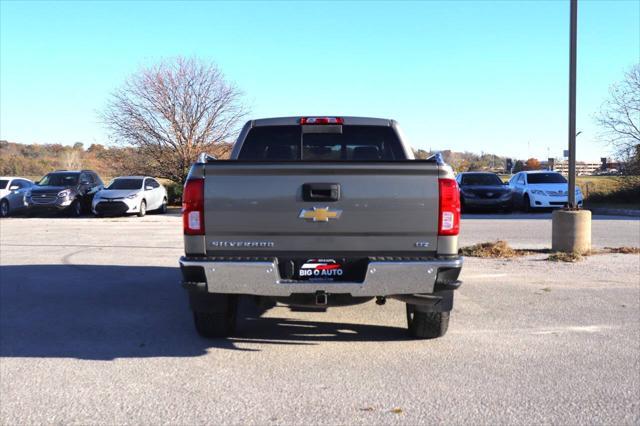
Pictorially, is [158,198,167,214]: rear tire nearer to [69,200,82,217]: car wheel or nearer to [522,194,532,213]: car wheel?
[69,200,82,217]: car wheel

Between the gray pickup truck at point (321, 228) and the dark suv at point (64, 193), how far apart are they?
2014cm

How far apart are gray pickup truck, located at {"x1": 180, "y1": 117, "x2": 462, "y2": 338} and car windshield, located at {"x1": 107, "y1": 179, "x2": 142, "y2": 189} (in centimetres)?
1945

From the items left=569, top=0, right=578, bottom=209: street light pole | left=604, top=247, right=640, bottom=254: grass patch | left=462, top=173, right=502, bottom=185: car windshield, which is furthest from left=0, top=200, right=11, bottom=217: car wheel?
left=604, top=247, right=640, bottom=254: grass patch

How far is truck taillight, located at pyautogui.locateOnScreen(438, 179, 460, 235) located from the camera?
4719 millimetres

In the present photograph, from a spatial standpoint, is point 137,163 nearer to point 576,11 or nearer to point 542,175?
point 542,175

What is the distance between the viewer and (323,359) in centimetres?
515

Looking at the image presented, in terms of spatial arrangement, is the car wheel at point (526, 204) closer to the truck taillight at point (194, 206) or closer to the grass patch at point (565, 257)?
the grass patch at point (565, 257)

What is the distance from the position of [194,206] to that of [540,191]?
20.3 meters

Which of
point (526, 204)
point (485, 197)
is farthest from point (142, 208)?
point (526, 204)

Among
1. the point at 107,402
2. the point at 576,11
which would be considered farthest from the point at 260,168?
the point at 576,11

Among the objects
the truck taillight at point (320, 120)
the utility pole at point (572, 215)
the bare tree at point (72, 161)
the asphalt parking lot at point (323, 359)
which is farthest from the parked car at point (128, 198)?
the bare tree at point (72, 161)

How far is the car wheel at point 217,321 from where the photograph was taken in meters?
5.48

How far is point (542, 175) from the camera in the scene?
23812 millimetres

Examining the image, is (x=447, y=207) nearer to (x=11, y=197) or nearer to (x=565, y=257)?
(x=565, y=257)
